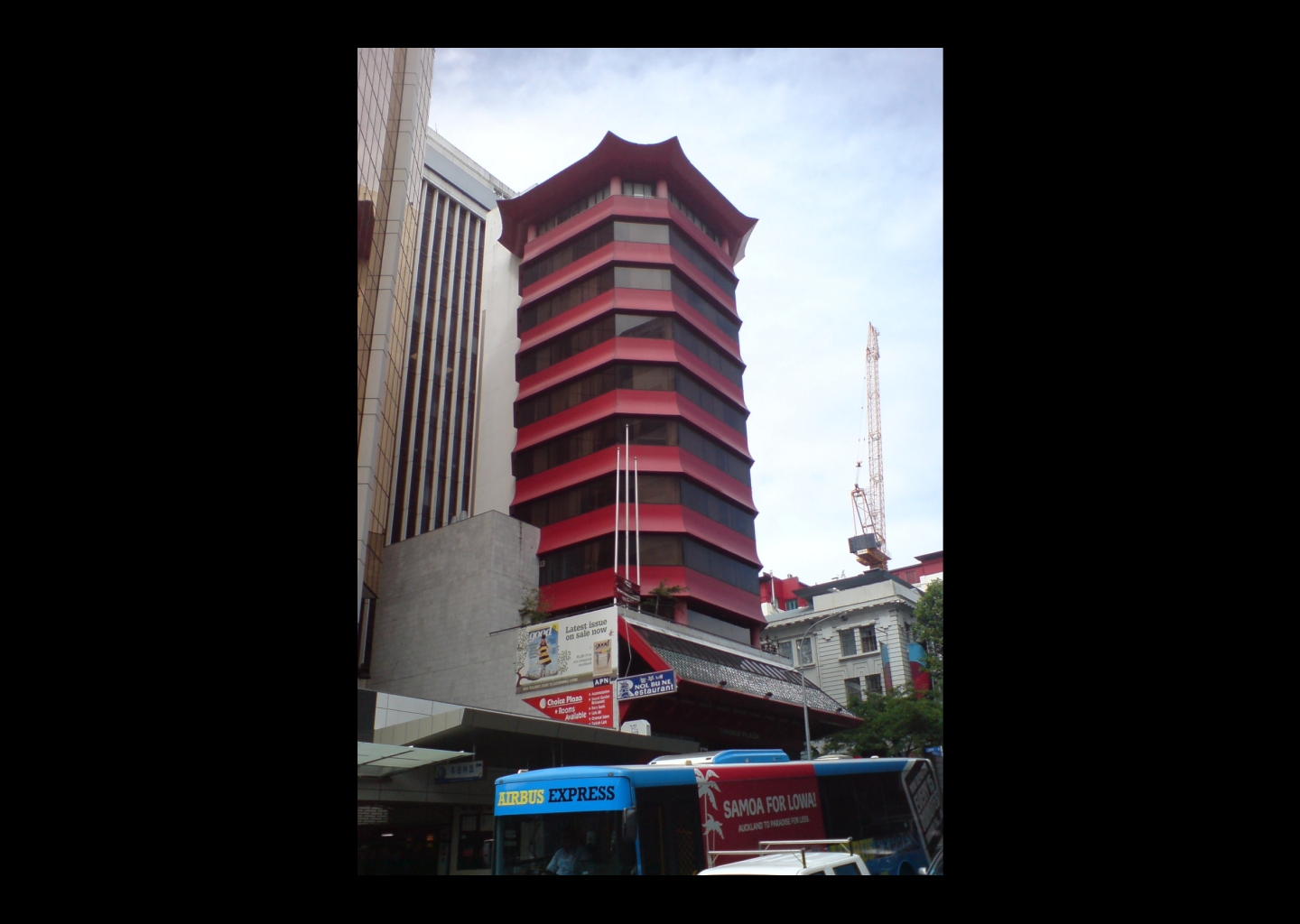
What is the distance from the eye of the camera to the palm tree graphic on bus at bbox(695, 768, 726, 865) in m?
14.9

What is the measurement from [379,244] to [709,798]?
914 inches

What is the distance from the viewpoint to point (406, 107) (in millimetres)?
34844

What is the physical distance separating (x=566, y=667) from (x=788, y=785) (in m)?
20.6

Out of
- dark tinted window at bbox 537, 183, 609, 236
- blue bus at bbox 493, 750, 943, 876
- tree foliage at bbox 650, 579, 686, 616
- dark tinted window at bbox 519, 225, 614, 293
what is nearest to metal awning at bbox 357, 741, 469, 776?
blue bus at bbox 493, 750, 943, 876

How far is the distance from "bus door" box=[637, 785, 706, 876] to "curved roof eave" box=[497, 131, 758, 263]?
46.3 metres

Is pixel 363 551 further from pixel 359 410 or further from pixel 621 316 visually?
pixel 621 316

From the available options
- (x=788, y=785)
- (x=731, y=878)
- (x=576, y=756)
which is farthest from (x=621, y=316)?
(x=731, y=878)

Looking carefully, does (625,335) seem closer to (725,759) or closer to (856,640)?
(856,640)

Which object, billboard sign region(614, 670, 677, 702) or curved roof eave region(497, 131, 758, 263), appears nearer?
billboard sign region(614, 670, 677, 702)

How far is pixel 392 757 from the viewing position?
22.3 metres

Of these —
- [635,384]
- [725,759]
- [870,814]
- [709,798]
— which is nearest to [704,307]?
[635,384]

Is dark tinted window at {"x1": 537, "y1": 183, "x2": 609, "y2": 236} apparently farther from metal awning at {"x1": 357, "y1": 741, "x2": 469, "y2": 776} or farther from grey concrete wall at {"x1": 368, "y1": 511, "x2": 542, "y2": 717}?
metal awning at {"x1": 357, "y1": 741, "x2": 469, "y2": 776}
